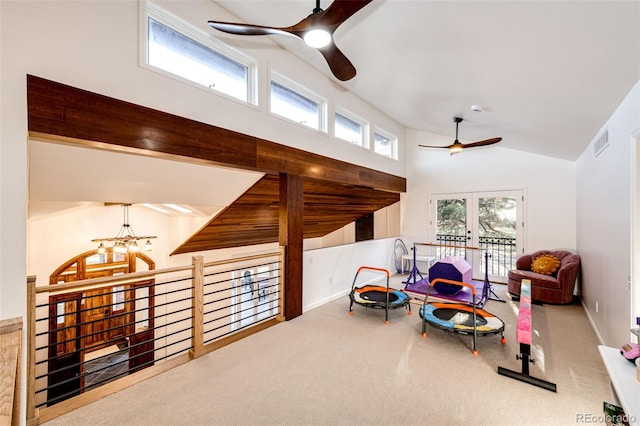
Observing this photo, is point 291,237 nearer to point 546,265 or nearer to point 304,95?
point 304,95

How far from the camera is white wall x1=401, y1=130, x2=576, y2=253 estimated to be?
5.73m

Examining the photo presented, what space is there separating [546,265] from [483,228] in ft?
4.93

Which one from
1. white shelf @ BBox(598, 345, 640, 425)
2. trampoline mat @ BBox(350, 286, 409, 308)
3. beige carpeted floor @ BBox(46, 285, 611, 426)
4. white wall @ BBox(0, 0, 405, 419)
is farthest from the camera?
trampoline mat @ BBox(350, 286, 409, 308)

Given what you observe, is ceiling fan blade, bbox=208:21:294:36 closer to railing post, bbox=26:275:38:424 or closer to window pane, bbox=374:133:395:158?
railing post, bbox=26:275:38:424

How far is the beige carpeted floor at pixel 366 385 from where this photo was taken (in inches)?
87.1

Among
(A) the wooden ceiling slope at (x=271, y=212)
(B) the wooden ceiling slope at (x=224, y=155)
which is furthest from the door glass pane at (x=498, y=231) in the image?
(A) the wooden ceiling slope at (x=271, y=212)

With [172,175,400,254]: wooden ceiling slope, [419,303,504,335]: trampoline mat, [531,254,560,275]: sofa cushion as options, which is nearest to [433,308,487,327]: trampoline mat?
[419,303,504,335]: trampoline mat

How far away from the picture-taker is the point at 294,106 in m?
4.43

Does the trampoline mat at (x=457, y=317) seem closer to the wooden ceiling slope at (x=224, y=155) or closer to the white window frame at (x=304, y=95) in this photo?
the wooden ceiling slope at (x=224, y=155)

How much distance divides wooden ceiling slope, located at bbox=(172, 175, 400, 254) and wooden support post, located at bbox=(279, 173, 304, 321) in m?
0.28

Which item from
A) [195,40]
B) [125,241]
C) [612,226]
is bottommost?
[125,241]

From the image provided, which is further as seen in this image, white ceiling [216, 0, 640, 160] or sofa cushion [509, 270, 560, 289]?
sofa cushion [509, 270, 560, 289]

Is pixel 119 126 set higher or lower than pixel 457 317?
higher

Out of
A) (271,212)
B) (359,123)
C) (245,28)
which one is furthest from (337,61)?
(359,123)
